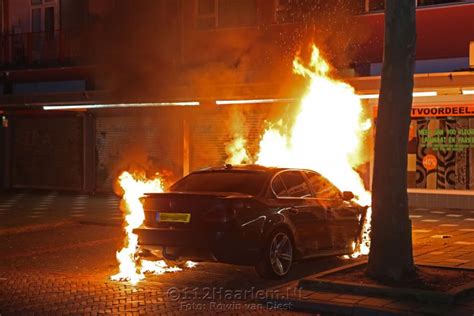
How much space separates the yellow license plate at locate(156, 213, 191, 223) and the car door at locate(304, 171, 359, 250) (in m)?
Result: 2.07

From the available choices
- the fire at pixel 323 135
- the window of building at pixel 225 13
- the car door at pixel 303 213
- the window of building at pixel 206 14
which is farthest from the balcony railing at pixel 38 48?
the car door at pixel 303 213

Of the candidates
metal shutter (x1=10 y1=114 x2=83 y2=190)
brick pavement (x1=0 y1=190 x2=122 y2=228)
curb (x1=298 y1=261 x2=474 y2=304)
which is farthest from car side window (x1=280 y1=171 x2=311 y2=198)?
metal shutter (x1=10 y1=114 x2=83 y2=190)

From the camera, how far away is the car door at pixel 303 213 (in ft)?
30.1

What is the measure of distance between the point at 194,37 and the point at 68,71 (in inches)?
205

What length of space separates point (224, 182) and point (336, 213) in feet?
5.69

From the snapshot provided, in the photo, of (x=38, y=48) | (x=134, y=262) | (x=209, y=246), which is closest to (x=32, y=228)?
(x=134, y=262)

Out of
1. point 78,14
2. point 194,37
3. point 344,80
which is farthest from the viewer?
point 78,14

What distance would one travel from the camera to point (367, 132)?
18.5m

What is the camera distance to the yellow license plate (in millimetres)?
8555

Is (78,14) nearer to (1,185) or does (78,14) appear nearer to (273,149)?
(1,185)

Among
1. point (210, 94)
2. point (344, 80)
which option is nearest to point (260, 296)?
point (344, 80)

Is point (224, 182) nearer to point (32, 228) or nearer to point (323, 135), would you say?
point (323, 135)

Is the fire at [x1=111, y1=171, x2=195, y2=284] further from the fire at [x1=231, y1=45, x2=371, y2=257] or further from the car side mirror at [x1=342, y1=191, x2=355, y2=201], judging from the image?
the fire at [x1=231, y1=45, x2=371, y2=257]

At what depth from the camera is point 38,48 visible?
85.1 feet
